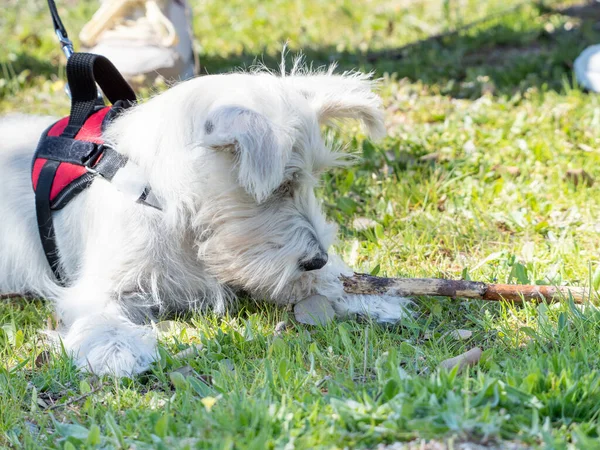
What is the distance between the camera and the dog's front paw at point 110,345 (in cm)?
331

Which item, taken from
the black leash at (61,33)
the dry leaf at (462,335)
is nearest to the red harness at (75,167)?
the black leash at (61,33)

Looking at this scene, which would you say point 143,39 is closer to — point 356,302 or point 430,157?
point 430,157

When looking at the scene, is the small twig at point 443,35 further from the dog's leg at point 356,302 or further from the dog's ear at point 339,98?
the dog's leg at point 356,302

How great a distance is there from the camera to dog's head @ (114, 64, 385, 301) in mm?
3248

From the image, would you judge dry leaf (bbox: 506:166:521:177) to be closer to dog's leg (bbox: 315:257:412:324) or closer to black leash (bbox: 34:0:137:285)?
dog's leg (bbox: 315:257:412:324)

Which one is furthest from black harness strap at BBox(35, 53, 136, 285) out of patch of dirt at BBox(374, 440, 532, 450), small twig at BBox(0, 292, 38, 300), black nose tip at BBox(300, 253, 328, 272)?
patch of dirt at BBox(374, 440, 532, 450)

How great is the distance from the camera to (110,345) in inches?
135

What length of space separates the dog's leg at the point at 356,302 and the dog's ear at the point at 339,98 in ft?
2.49

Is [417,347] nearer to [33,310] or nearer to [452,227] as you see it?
[452,227]

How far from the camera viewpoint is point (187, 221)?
11.7 feet

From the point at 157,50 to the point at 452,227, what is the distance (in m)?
3.22

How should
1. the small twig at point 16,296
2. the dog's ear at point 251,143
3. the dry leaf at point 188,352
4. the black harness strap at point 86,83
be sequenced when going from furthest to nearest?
the small twig at point 16,296, the black harness strap at point 86,83, the dry leaf at point 188,352, the dog's ear at point 251,143

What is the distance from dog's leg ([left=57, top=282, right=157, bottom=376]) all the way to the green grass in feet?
0.29

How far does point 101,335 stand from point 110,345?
0.11 meters
